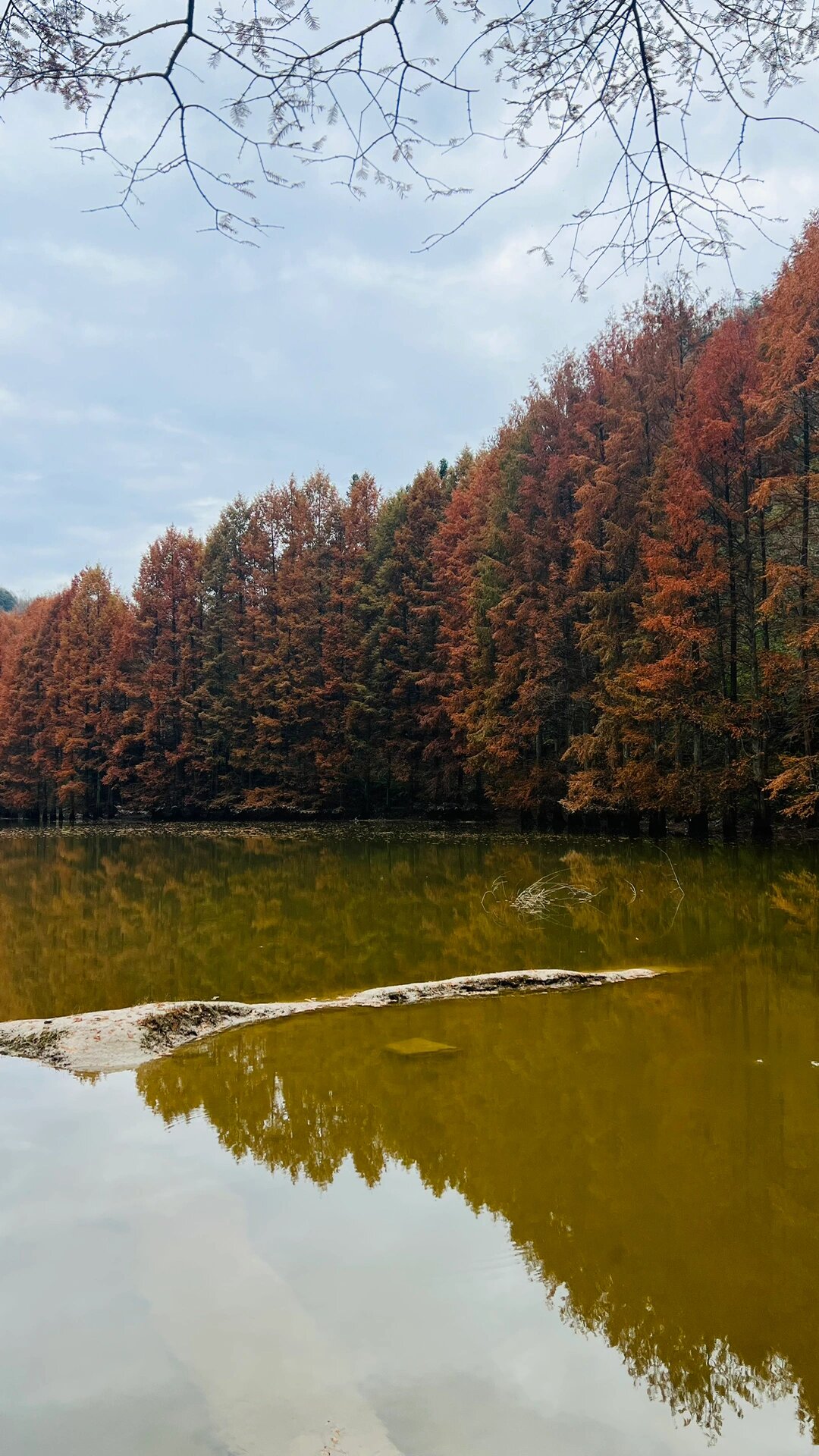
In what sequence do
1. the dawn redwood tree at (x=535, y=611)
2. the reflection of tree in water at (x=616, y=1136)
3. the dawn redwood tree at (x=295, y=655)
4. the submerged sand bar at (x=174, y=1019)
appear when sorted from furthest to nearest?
1. the dawn redwood tree at (x=295, y=655)
2. the dawn redwood tree at (x=535, y=611)
3. the submerged sand bar at (x=174, y=1019)
4. the reflection of tree in water at (x=616, y=1136)

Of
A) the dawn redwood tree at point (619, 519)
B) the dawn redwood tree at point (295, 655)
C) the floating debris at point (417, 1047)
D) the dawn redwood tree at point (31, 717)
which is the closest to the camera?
the floating debris at point (417, 1047)

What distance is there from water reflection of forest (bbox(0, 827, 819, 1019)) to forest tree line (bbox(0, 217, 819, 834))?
3.39 meters

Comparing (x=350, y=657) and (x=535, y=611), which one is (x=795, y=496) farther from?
(x=350, y=657)

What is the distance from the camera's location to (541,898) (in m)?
11.0

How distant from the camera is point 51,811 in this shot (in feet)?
151

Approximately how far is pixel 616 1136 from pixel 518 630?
22.9m

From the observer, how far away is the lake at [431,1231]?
7.38ft

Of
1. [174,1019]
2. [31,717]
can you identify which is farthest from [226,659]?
[174,1019]

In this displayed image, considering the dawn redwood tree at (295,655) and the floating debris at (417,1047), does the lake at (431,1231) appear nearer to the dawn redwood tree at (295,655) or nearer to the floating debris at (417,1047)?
the floating debris at (417,1047)

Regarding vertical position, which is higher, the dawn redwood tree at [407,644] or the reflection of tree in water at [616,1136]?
the dawn redwood tree at [407,644]

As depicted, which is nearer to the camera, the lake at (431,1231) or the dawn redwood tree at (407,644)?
the lake at (431,1231)

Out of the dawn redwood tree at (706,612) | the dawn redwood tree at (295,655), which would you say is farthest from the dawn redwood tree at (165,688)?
the dawn redwood tree at (706,612)

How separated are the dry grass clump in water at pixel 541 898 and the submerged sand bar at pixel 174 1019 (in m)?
3.48

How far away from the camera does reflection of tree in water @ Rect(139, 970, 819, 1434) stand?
101 inches
